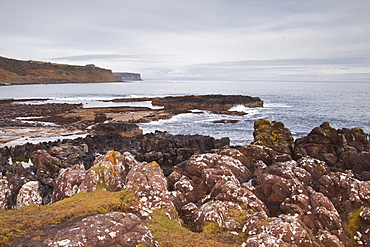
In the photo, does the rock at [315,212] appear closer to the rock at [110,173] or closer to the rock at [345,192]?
the rock at [345,192]

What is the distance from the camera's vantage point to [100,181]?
1389cm

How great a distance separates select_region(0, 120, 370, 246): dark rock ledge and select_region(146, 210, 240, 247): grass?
0.20 metres

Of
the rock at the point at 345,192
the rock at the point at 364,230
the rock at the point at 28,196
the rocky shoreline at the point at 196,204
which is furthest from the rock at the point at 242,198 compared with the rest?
the rock at the point at 28,196

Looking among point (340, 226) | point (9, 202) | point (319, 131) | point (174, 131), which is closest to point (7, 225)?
point (9, 202)

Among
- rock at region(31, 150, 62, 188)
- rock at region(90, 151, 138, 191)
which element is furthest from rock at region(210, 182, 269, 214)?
rock at region(31, 150, 62, 188)

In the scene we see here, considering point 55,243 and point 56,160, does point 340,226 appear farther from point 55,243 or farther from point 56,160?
point 56,160

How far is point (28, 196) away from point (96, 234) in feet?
29.0

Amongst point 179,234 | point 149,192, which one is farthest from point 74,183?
point 179,234

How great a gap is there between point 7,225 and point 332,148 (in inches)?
915

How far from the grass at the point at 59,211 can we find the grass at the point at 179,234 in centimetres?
162

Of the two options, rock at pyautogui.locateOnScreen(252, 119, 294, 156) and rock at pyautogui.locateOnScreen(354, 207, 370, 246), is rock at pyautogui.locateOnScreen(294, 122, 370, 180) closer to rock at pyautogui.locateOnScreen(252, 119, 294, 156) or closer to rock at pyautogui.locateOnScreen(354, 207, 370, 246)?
rock at pyautogui.locateOnScreen(252, 119, 294, 156)

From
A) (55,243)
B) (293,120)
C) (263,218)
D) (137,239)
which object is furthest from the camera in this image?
(293,120)

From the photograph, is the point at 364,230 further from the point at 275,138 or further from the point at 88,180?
the point at 275,138

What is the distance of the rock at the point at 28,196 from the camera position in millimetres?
14438
